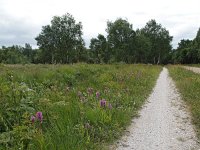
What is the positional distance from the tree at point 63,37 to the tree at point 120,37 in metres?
7.58

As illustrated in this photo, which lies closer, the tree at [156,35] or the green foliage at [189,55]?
the green foliage at [189,55]

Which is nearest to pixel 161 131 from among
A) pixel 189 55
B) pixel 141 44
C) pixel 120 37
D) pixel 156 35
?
pixel 120 37

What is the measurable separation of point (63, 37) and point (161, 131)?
64103 millimetres

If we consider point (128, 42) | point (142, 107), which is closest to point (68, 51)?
point (128, 42)

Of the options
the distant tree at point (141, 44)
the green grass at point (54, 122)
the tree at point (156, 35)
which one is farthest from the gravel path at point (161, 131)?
the tree at point (156, 35)

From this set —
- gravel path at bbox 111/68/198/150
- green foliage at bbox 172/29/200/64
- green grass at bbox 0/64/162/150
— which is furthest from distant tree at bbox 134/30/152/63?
green grass at bbox 0/64/162/150

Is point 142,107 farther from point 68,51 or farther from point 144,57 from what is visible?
point 144,57

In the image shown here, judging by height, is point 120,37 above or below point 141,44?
above

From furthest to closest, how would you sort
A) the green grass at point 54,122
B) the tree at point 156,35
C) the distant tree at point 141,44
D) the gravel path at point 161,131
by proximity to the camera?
the tree at point 156,35, the distant tree at point 141,44, the gravel path at point 161,131, the green grass at point 54,122

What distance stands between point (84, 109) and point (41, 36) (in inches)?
2722

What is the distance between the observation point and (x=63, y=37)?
68.7 meters

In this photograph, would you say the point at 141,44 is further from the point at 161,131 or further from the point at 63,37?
the point at 161,131

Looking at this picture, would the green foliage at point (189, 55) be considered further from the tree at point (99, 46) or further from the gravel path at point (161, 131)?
the gravel path at point (161, 131)

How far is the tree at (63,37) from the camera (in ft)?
224
